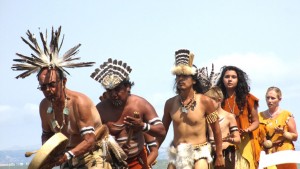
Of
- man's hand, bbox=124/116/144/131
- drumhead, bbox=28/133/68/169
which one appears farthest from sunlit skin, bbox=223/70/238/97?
drumhead, bbox=28/133/68/169

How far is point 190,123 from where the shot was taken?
488 inches

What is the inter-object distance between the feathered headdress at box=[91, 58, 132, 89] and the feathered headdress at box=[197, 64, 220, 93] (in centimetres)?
143

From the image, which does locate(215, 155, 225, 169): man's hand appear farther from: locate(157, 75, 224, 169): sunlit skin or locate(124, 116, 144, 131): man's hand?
locate(124, 116, 144, 131): man's hand

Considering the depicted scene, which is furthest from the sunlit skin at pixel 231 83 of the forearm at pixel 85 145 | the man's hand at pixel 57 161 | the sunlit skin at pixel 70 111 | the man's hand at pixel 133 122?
the man's hand at pixel 57 161

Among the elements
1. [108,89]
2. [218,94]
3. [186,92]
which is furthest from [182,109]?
[218,94]

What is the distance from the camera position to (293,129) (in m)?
16.2

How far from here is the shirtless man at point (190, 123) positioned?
12.4m

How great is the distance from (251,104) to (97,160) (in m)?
4.93

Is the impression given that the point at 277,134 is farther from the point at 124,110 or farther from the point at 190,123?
the point at 124,110

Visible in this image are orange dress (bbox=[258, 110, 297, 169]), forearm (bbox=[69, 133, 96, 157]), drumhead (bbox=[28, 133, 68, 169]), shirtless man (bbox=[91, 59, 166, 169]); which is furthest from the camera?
orange dress (bbox=[258, 110, 297, 169])

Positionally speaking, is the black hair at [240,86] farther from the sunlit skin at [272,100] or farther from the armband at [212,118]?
the armband at [212,118]

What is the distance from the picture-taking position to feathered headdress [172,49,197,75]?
12.4 m

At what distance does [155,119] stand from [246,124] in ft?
10.3

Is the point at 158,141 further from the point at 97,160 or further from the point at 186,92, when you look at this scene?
the point at 97,160
